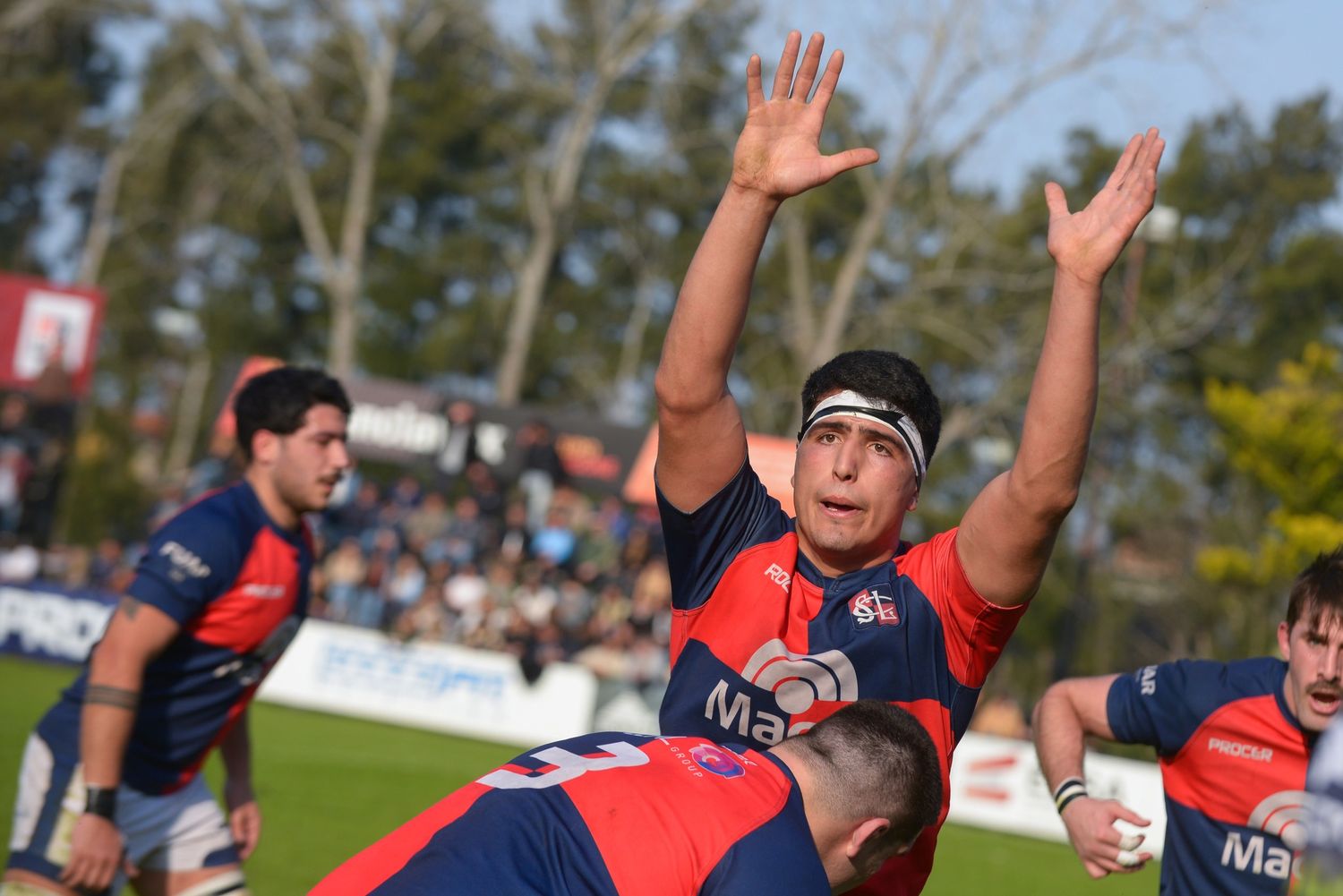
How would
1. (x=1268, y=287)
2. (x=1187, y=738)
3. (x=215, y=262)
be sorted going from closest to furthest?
(x=1187, y=738) → (x=1268, y=287) → (x=215, y=262)

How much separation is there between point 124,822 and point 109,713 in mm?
622

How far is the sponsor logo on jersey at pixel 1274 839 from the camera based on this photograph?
163 inches

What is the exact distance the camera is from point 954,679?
352cm

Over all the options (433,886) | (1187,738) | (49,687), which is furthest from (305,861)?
(49,687)

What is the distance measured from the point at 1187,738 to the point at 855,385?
1.66 m

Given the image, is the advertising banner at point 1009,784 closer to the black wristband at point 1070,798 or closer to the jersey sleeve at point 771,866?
the black wristband at point 1070,798

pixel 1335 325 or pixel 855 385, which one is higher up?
pixel 1335 325

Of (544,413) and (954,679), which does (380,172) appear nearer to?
(544,413)

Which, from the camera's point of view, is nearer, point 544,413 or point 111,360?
point 544,413

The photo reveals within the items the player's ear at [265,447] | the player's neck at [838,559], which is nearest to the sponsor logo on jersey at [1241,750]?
the player's neck at [838,559]

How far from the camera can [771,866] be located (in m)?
2.69

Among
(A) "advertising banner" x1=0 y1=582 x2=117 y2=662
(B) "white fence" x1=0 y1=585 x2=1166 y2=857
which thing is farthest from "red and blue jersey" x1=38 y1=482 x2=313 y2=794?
(A) "advertising banner" x1=0 y1=582 x2=117 y2=662

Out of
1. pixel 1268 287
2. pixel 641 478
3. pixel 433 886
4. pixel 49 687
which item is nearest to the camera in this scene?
pixel 433 886

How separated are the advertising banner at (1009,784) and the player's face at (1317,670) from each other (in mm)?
11535
